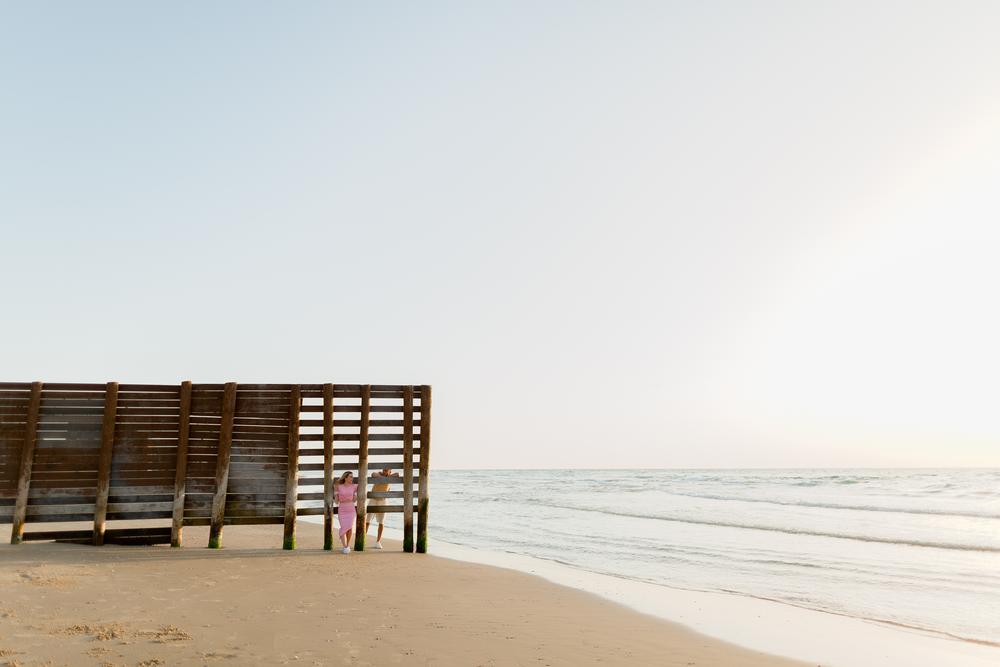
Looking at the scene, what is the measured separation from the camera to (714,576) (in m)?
12.8

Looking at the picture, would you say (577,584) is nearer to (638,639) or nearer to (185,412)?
(638,639)

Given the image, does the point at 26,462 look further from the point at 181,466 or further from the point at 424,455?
the point at 424,455

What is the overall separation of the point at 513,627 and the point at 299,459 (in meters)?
6.75

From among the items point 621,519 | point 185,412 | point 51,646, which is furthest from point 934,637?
point 621,519

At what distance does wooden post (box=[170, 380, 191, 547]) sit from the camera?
1279 cm

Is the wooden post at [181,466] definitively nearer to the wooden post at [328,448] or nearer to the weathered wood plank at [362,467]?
the wooden post at [328,448]

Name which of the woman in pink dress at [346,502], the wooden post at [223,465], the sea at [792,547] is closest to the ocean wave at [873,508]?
the sea at [792,547]

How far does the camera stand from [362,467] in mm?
13438

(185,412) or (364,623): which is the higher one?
(185,412)

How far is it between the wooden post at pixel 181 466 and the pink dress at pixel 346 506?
271 centimetres

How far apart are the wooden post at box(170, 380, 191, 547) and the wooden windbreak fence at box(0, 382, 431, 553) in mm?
18

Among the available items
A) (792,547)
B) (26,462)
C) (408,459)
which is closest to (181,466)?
(26,462)

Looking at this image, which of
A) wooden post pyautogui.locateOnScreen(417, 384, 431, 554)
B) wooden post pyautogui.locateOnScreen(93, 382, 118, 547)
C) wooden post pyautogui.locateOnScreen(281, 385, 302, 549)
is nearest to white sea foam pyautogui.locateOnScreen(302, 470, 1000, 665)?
wooden post pyautogui.locateOnScreen(417, 384, 431, 554)

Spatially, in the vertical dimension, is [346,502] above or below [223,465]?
below
